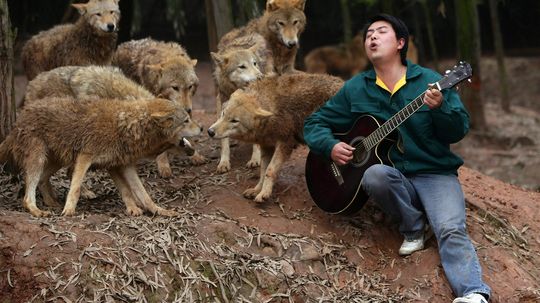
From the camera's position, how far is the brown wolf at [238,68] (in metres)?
8.49

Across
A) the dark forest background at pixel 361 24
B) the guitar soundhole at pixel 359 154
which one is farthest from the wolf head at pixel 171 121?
the dark forest background at pixel 361 24

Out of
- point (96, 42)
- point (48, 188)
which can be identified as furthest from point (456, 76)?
point (96, 42)

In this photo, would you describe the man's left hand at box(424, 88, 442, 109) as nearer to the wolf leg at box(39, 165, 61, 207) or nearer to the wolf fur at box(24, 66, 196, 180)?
the wolf fur at box(24, 66, 196, 180)

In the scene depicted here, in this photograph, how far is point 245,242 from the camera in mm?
6602

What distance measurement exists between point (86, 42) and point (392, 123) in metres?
4.67

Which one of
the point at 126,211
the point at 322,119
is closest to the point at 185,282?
the point at 126,211

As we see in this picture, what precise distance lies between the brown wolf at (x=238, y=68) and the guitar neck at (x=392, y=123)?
79.8 inches

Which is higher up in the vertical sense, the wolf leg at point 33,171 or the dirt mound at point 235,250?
the wolf leg at point 33,171

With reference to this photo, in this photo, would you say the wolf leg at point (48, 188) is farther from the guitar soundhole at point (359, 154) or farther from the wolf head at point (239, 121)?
the guitar soundhole at point (359, 154)

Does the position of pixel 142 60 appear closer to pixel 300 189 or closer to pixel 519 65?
pixel 300 189

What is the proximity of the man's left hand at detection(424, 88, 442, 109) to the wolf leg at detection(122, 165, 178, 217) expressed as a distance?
2.35 m

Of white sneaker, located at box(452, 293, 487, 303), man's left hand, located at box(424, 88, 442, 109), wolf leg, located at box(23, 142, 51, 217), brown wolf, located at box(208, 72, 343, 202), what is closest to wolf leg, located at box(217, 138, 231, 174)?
brown wolf, located at box(208, 72, 343, 202)

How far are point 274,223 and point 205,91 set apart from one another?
12961 mm

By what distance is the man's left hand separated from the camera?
6047 millimetres
